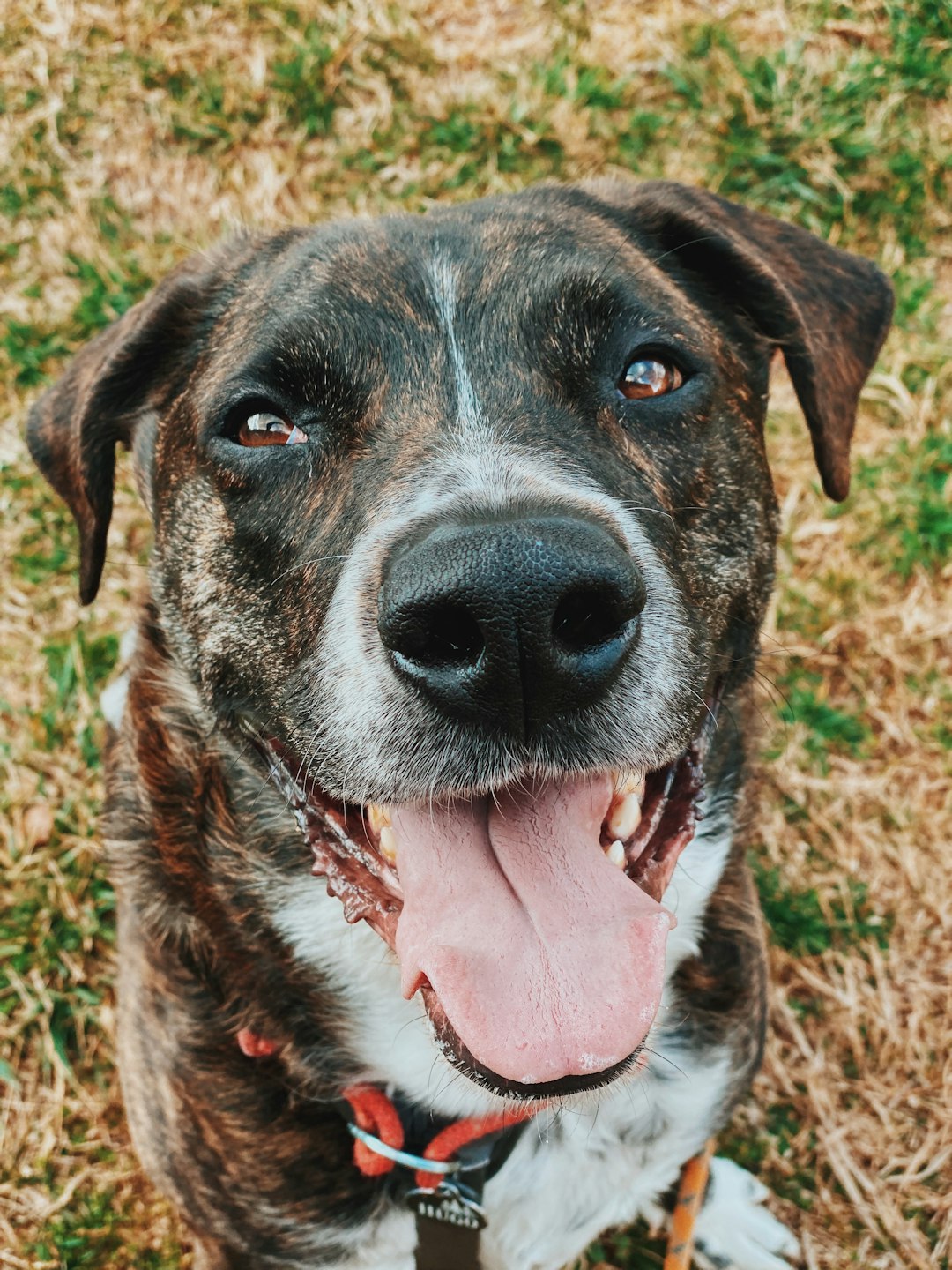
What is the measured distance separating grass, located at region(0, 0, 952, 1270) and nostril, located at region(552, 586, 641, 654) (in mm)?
2229

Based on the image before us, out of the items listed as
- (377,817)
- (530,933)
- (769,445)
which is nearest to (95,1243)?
(377,817)

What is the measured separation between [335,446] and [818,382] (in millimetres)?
1332

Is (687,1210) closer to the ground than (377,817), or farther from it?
closer to the ground

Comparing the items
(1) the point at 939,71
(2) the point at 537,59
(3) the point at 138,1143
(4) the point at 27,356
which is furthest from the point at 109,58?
(3) the point at 138,1143

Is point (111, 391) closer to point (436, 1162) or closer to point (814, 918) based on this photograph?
point (436, 1162)

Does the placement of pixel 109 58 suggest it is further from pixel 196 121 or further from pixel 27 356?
pixel 27 356

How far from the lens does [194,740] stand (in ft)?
9.77

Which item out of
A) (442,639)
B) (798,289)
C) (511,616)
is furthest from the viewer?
(798,289)

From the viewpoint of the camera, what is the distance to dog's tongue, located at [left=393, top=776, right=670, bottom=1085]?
221 centimetres

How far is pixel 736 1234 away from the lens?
3.91 meters

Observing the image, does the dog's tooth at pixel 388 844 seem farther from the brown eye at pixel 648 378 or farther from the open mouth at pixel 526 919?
the brown eye at pixel 648 378

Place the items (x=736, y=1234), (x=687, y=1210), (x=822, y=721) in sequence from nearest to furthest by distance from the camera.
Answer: (x=687, y=1210), (x=736, y=1234), (x=822, y=721)

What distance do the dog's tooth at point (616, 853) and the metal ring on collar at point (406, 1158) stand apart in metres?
1.00

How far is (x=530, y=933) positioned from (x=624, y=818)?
386 millimetres
